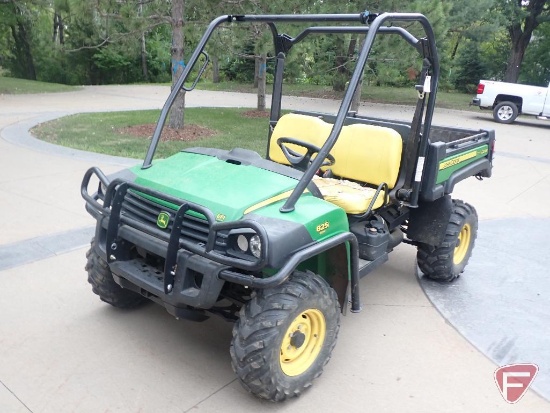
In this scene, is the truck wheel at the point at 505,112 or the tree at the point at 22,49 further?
the tree at the point at 22,49

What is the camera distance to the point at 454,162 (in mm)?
3939

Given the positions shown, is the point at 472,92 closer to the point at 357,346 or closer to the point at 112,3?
the point at 112,3

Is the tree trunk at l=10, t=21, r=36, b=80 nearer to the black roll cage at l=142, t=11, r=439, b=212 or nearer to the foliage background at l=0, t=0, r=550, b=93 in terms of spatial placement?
the foliage background at l=0, t=0, r=550, b=93

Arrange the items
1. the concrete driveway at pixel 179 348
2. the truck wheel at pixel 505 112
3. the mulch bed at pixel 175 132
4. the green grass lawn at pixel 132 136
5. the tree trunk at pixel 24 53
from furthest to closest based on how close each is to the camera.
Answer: the tree trunk at pixel 24 53, the truck wheel at pixel 505 112, the mulch bed at pixel 175 132, the green grass lawn at pixel 132 136, the concrete driveway at pixel 179 348

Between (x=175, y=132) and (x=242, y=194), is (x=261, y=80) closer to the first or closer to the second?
(x=175, y=132)

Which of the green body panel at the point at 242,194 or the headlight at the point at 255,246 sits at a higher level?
the green body panel at the point at 242,194

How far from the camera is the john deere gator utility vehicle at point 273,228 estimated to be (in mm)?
2500

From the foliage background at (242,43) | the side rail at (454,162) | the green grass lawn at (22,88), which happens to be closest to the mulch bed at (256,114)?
the foliage background at (242,43)

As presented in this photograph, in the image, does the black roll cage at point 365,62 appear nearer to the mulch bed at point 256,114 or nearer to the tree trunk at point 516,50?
the mulch bed at point 256,114

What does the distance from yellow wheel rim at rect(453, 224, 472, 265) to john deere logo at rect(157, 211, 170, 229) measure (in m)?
2.67

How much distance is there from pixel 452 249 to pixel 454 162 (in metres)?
0.68

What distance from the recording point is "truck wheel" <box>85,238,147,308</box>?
3.29m

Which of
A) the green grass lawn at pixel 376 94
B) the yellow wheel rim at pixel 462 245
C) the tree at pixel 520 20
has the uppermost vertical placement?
the tree at pixel 520 20

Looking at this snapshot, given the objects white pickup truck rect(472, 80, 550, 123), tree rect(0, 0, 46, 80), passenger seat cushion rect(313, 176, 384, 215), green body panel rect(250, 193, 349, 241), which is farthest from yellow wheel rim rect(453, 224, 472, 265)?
tree rect(0, 0, 46, 80)
